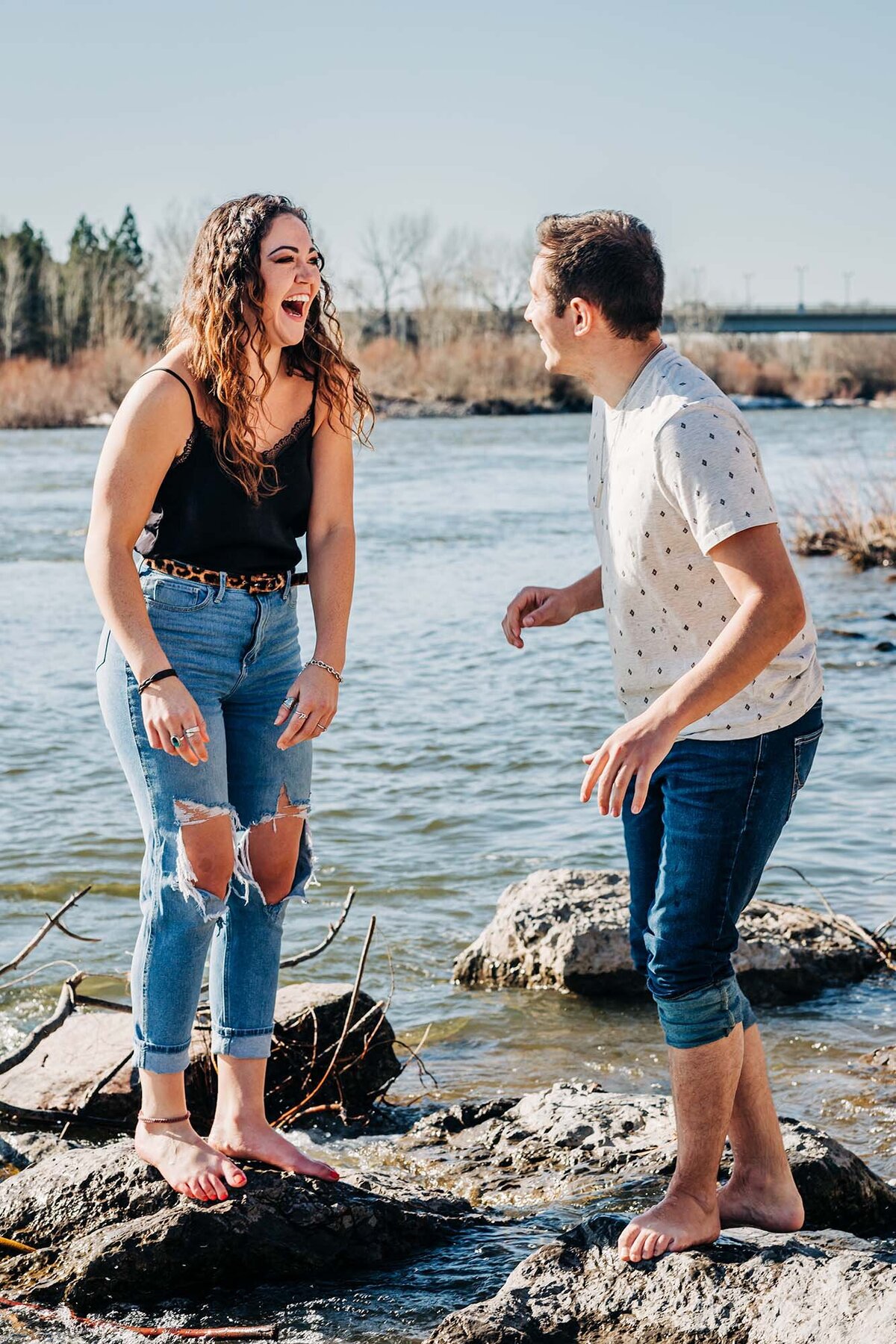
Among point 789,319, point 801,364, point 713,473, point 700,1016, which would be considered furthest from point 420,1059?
point 801,364

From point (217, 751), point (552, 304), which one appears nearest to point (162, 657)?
point (217, 751)

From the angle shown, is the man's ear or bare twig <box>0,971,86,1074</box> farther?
bare twig <box>0,971,86,1074</box>

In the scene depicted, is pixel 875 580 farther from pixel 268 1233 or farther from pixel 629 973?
pixel 268 1233

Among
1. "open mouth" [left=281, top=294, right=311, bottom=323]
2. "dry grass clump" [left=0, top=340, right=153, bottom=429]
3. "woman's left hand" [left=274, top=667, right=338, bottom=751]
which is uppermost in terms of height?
"dry grass clump" [left=0, top=340, right=153, bottom=429]

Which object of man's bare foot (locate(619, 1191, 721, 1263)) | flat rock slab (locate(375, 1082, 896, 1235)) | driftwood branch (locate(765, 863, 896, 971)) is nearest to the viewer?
man's bare foot (locate(619, 1191, 721, 1263))

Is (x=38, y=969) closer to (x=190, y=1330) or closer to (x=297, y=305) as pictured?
(x=190, y=1330)

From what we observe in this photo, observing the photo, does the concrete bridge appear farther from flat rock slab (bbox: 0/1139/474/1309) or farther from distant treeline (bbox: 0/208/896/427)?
flat rock slab (bbox: 0/1139/474/1309)

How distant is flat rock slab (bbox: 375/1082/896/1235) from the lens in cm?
343

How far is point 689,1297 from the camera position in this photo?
8.81 ft

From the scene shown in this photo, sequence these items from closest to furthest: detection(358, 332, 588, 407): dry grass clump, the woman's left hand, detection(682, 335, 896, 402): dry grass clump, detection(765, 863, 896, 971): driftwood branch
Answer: the woman's left hand, detection(765, 863, 896, 971): driftwood branch, detection(358, 332, 588, 407): dry grass clump, detection(682, 335, 896, 402): dry grass clump

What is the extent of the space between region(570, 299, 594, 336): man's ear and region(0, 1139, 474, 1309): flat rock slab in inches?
73.2

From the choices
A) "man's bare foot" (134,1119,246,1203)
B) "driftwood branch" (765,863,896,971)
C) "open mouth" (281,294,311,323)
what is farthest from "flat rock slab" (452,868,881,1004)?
"open mouth" (281,294,311,323)

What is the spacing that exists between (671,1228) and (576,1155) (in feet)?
3.18

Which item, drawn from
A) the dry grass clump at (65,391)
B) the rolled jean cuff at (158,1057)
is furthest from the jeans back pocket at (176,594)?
the dry grass clump at (65,391)
